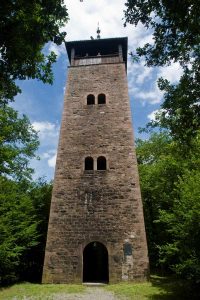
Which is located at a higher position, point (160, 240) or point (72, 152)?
point (72, 152)

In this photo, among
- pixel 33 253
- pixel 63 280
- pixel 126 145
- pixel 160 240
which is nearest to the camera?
pixel 63 280

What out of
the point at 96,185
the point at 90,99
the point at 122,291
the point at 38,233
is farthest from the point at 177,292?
the point at 90,99

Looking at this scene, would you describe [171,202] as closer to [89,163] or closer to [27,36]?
[89,163]

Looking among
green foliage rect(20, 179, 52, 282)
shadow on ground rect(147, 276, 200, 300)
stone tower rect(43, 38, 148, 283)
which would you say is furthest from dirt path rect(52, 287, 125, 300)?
green foliage rect(20, 179, 52, 282)

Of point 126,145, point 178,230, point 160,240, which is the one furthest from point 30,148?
point 178,230

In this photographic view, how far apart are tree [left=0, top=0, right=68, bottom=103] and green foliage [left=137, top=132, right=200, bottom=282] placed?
4.32 m

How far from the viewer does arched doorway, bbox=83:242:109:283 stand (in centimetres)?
1680

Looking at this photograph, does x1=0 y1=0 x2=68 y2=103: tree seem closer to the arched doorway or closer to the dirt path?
the dirt path

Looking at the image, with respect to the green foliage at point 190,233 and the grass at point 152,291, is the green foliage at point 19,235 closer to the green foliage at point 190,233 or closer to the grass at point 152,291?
the grass at point 152,291

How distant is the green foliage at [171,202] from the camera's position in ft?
33.8

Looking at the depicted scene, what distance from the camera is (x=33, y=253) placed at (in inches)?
678

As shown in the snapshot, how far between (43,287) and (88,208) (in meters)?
3.85

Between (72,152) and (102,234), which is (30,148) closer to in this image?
(72,152)

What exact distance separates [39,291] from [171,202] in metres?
10.9
